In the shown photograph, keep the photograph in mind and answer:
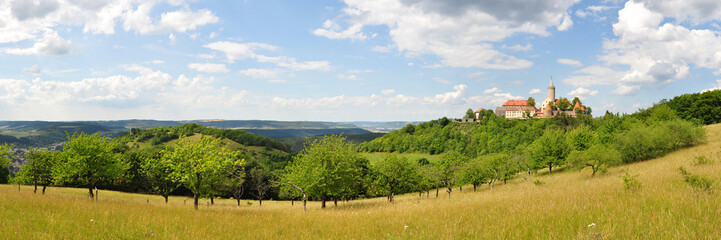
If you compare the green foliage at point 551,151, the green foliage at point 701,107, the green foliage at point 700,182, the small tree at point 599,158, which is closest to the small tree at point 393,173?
the small tree at point 599,158

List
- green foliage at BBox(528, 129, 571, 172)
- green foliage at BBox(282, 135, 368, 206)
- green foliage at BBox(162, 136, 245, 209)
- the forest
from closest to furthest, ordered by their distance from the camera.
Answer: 1. green foliage at BBox(162, 136, 245, 209)
2. the forest
3. green foliage at BBox(282, 135, 368, 206)
4. green foliage at BBox(528, 129, 571, 172)

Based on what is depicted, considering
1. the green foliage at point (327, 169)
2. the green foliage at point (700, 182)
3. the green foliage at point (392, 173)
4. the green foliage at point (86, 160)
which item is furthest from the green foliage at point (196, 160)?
the green foliage at point (392, 173)

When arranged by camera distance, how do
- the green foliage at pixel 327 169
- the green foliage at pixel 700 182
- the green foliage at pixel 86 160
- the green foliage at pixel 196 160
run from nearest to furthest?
1. the green foliage at pixel 700 182
2. the green foliage at pixel 196 160
3. the green foliage at pixel 86 160
4. the green foliage at pixel 327 169

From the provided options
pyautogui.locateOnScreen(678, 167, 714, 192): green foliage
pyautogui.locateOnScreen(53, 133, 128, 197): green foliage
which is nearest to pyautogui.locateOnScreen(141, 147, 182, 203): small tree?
pyautogui.locateOnScreen(53, 133, 128, 197): green foliage

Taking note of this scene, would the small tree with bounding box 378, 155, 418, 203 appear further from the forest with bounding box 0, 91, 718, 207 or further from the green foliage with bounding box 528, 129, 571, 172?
the green foliage with bounding box 528, 129, 571, 172

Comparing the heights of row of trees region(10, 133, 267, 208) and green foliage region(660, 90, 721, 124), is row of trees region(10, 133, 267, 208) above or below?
below

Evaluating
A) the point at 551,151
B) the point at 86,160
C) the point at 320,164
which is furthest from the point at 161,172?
the point at 551,151

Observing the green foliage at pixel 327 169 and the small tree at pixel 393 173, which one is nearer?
the green foliage at pixel 327 169

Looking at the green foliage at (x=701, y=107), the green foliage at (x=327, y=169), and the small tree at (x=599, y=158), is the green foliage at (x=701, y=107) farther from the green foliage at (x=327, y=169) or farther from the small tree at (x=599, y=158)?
the green foliage at (x=327, y=169)

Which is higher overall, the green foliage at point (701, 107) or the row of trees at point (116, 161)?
the green foliage at point (701, 107)

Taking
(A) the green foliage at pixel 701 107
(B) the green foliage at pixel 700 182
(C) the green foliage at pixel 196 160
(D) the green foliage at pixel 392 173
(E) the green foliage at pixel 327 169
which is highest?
(A) the green foliage at pixel 701 107

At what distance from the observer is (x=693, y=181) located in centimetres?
968

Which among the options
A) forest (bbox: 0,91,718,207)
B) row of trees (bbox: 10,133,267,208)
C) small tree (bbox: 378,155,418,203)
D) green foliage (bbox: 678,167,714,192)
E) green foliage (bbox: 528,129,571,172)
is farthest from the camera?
green foliage (bbox: 528,129,571,172)

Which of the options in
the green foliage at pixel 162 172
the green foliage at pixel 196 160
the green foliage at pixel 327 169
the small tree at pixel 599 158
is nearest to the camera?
the green foliage at pixel 196 160
